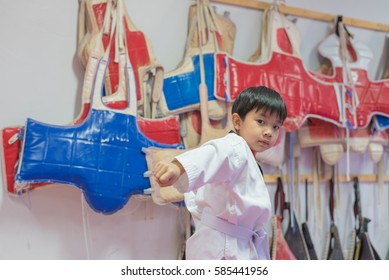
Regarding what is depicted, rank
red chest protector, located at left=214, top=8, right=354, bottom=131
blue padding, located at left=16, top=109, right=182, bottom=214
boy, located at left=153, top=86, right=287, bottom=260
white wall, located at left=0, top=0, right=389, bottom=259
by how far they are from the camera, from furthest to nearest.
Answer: red chest protector, located at left=214, top=8, right=354, bottom=131
white wall, located at left=0, top=0, right=389, bottom=259
blue padding, located at left=16, top=109, right=182, bottom=214
boy, located at left=153, top=86, right=287, bottom=260

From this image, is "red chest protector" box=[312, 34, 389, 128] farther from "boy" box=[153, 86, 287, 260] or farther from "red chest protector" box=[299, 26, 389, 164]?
"boy" box=[153, 86, 287, 260]

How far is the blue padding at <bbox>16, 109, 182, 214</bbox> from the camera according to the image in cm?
115

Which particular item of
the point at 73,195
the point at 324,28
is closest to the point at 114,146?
the point at 73,195

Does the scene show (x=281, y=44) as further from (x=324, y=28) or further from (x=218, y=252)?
(x=218, y=252)

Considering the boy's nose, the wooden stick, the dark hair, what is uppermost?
the wooden stick

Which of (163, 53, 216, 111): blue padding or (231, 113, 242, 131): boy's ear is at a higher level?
(163, 53, 216, 111): blue padding

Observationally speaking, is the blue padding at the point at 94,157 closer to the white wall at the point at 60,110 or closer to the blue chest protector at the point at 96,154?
the blue chest protector at the point at 96,154

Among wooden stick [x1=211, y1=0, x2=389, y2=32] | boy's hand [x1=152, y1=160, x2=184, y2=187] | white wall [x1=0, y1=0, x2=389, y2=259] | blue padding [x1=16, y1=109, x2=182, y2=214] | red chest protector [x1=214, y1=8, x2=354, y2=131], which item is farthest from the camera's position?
wooden stick [x1=211, y1=0, x2=389, y2=32]

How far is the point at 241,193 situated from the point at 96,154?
0.54 m

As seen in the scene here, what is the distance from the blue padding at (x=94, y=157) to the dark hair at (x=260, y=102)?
1.50ft

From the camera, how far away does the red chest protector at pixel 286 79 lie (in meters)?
1.41

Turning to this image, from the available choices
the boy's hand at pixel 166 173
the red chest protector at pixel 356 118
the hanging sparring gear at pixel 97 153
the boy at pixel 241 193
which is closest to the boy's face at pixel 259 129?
the boy at pixel 241 193

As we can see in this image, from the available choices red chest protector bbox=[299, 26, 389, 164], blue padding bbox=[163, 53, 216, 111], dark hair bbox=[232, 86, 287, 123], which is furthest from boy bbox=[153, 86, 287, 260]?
red chest protector bbox=[299, 26, 389, 164]

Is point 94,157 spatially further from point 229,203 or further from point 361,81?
point 361,81
